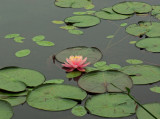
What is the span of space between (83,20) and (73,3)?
16.3 inches

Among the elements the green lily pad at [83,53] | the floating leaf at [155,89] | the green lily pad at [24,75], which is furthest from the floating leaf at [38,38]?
the floating leaf at [155,89]

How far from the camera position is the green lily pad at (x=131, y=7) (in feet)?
10.8

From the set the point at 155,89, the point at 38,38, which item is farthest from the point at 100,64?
the point at 38,38

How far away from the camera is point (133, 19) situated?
3.20 meters

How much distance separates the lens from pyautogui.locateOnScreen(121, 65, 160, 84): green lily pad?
7.63ft

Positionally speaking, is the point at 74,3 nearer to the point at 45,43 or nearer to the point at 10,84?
the point at 45,43

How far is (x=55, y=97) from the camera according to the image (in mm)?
2166

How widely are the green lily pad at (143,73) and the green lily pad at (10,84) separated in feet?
2.25

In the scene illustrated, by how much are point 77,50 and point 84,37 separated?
268mm

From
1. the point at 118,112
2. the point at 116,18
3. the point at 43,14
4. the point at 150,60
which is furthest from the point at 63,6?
the point at 118,112

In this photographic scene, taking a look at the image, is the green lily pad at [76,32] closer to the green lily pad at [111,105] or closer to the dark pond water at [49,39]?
the dark pond water at [49,39]

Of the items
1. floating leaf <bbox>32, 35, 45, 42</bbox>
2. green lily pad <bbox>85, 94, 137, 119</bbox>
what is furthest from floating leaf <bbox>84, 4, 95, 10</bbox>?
green lily pad <bbox>85, 94, 137, 119</bbox>

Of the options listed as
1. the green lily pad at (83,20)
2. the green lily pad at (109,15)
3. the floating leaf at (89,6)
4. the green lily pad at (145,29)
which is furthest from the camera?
the floating leaf at (89,6)

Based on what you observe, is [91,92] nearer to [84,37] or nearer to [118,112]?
[118,112]
